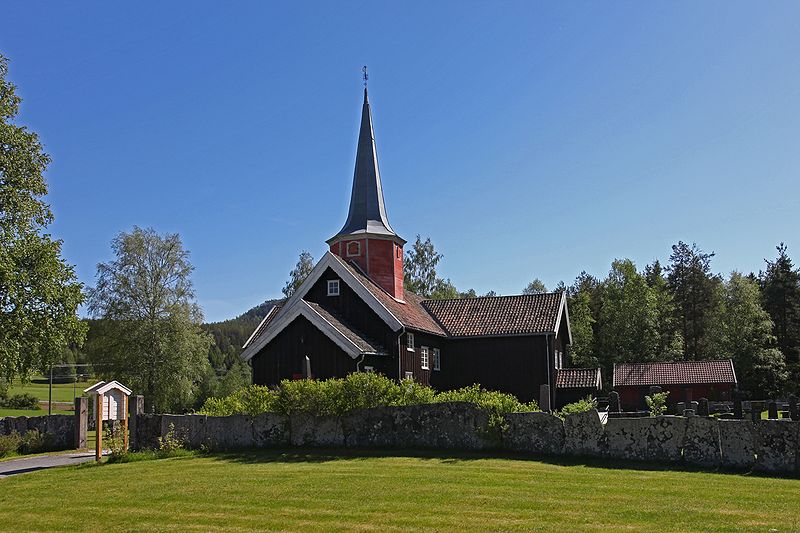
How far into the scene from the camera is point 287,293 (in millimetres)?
57250

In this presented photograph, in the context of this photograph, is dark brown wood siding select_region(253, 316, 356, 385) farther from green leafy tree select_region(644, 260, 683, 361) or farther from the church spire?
green leafy tree select_region(644, 260, 683, 361)

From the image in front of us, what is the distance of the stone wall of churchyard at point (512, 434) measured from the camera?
16.5m

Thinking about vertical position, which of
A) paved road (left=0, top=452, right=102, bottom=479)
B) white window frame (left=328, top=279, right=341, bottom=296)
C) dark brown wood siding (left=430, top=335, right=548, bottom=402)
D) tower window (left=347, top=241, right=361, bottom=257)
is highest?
tower window (left=347, top=241, right=361, bottom=257)

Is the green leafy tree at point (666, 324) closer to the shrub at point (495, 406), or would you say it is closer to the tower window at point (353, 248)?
the tower window at point (353, 248)

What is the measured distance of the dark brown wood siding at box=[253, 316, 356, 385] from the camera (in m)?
28.4

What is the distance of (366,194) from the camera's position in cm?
3644

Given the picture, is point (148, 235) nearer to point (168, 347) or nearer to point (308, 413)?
point (168, 347)

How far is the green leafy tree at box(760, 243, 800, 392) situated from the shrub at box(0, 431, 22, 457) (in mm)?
59399

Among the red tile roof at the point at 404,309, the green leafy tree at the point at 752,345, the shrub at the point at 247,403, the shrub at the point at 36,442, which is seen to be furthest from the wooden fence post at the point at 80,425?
Answer: the green leafy tree at the point at 752,345

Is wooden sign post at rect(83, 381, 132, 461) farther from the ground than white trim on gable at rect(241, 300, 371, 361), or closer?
closer

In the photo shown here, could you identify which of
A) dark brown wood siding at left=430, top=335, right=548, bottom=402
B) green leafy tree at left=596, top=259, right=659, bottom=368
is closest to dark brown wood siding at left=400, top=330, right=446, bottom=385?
dark brown wood siding at left=430, top=335, right=548, bottom=402

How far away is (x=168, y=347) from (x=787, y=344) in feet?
170

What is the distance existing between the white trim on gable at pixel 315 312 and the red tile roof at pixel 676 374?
25163 millimetres

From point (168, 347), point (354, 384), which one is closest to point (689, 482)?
point (354, 384)
